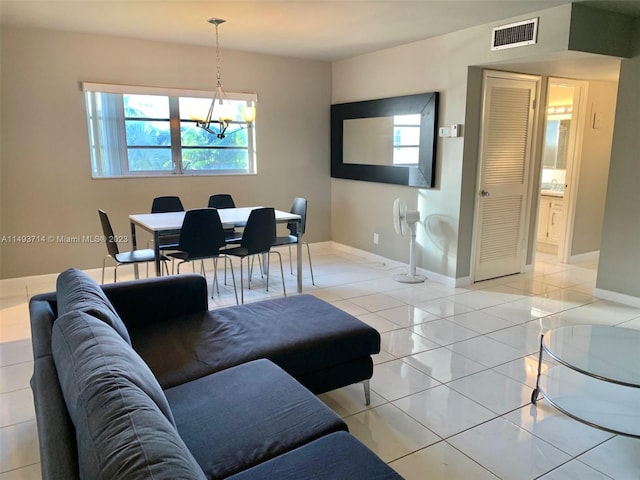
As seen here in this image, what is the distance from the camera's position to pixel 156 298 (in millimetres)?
2525

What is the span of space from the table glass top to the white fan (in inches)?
88.7

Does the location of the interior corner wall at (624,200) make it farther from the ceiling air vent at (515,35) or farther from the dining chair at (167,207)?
the dining chair at (167,207)

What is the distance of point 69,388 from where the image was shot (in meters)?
1.21

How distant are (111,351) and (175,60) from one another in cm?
448

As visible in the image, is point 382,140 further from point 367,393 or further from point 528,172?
point 367,393

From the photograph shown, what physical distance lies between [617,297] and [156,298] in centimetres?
406

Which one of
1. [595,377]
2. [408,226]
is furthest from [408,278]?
[595,377]

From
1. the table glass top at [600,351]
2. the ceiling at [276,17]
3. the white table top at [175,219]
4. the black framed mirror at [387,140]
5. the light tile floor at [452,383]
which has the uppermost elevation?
the ceiling at [276,17]

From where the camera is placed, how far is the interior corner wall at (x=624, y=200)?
4004mm

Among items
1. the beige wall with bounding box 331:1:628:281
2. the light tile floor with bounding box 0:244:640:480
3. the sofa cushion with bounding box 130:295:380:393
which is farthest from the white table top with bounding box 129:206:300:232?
the beige wall with bounding box 331:1:628:281

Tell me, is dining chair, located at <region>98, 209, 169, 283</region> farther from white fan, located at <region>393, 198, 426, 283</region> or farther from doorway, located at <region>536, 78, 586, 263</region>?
doorway, located at <region>536, 78, 586, 263</region>

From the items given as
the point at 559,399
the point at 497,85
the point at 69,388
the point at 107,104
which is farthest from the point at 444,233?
the point at 69,388

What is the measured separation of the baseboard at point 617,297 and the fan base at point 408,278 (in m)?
1.63

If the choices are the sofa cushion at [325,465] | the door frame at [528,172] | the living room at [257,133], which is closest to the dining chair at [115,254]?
the living room at [257,133]
